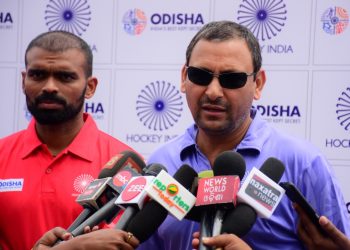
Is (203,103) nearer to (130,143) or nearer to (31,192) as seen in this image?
(31,192)

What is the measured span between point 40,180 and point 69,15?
1393 millimetres

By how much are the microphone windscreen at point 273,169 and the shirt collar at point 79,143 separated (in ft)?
2.86

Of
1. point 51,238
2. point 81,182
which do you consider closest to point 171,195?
point 51,238

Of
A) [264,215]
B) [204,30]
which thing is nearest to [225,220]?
[264,215]

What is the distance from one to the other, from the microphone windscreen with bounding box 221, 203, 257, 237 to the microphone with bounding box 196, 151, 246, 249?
13 mm

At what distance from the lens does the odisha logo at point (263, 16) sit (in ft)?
9.57

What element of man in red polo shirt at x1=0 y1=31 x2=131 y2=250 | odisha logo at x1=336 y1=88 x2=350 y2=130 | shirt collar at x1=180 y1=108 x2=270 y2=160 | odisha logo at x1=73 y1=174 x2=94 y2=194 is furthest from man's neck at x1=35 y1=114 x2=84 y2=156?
odisha logo at x1=336 y1=88 x2=350 y2=130

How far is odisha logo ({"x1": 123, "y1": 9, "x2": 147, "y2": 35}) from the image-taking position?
309 cm

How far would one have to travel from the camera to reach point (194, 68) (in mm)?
1644

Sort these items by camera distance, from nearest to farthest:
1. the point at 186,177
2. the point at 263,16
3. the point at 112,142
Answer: the point at 186,177 → the point at 112,142 → the point at 263,16

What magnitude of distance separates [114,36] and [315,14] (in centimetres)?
102

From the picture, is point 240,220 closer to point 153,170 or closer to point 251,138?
point 153,170

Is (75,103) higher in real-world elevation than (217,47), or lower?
lower

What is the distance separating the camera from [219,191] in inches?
52.1
